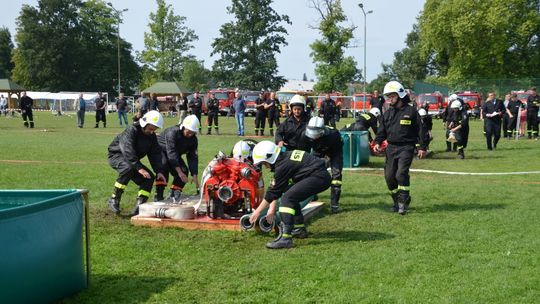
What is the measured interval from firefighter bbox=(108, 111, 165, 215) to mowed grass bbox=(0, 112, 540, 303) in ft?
1.85

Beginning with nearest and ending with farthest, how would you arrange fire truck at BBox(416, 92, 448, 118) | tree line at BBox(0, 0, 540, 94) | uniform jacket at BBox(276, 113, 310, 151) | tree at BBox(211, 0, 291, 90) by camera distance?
uniform jacket at BBox(276, 113, 310, 151)
fire truck at BBox(416, 92, 448, 118)
tree line at BBox(0, 0, 540, 94)
tree at BBox(211, 0, 291, 90)

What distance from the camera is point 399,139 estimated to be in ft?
32.0

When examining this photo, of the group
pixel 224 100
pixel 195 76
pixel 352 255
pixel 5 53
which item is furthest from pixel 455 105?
pixel 5 53

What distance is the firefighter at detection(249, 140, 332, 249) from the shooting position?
7.48 metres

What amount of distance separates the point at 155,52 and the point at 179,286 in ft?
251

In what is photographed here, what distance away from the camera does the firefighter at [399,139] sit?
9.59 m

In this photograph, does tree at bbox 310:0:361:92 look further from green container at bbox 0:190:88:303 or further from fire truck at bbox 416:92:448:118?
green container at bbox 0:190:88:303

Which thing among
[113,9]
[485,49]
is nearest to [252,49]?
[113,9]

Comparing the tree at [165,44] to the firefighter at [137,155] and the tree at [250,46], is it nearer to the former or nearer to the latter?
the tree at [250,46]

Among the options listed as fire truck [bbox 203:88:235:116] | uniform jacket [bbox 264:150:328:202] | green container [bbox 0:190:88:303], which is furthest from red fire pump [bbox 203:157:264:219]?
fire truck [bbox 203:88:235:116]

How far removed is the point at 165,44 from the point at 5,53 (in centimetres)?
4689

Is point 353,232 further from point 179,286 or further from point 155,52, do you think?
point 155,52

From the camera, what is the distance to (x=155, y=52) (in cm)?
7950

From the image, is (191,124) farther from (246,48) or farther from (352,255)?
(246,48)
